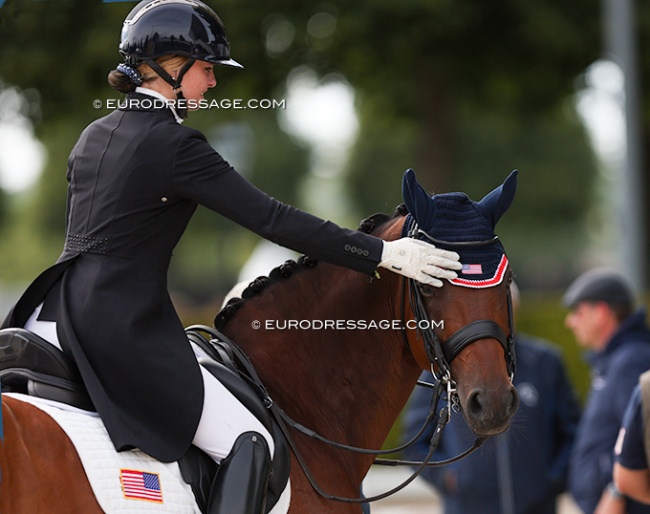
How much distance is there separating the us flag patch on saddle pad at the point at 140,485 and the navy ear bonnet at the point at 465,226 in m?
1.19

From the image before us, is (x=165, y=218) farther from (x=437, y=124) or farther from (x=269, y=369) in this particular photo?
(x=437, y=124)

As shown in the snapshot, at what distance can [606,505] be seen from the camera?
5.75m

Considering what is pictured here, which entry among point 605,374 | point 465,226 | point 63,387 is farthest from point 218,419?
point 605,374

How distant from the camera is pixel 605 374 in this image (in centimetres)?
649

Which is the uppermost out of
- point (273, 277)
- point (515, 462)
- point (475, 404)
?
point (273, 277)

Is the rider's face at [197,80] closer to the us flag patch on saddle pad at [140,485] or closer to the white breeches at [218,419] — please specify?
the white breeches at [218,419]

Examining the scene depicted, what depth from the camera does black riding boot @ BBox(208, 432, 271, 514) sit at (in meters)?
3.30

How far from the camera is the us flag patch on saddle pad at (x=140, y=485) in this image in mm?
3176

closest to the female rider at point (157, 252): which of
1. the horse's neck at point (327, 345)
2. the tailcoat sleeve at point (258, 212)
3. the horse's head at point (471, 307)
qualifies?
the tailcoat sleeve at point (258, 212)

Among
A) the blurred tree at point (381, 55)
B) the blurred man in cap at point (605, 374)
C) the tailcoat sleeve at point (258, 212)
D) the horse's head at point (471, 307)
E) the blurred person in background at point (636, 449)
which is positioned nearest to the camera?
the tailcoat sleeve at point (258, 212)

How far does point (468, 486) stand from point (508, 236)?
3403 centimetres

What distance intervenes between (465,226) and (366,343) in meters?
0.60

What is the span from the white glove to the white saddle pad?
0.98 m

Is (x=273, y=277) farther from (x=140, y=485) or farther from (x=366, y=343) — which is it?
(x=140, y=485)
